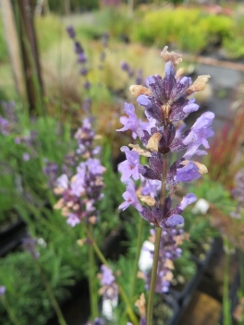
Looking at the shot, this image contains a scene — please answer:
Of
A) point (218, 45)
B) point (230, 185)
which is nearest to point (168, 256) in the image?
point (230, 185)

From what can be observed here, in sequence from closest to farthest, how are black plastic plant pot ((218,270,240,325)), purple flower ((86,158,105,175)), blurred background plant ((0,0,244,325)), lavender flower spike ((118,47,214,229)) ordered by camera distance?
lavender flower spike ((118,47,214,229)) < purple flower ((86,158,105,175)) < black plastic plant pot ((218,270,240,325)) < blurred background plant ((0,0,244,325))

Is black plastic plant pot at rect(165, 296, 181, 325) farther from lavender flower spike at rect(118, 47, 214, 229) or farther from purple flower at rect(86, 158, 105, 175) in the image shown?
lavender flower spike at rect(118, 47, 214, 229)

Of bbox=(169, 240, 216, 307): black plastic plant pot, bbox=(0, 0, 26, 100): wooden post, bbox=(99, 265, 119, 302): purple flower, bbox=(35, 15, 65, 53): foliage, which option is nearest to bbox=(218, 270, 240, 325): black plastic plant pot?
bbox=(169, 240, 216, 307): black plastic plant pot

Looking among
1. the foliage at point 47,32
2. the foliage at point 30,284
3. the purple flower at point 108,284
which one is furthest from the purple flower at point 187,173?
the foliage at point 47,32

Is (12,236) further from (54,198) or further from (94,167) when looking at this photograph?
(94,167)

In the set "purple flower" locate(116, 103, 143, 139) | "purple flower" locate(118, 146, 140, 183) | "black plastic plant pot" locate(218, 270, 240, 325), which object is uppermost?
"purple flower" locate(116, 103, 143, 139)

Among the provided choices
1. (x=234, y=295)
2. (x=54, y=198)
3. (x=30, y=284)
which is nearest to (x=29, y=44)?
(x=54, y=198)
